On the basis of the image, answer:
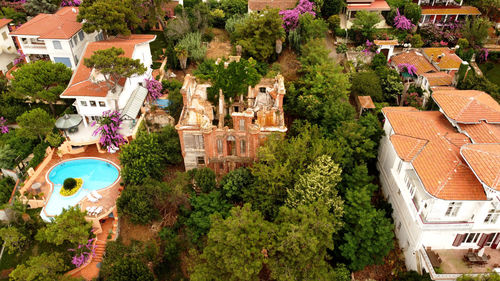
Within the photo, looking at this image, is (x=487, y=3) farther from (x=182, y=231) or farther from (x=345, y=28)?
(x=182, y=231)

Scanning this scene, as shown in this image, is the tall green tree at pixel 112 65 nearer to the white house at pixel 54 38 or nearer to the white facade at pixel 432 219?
the white house at pixel 54 38

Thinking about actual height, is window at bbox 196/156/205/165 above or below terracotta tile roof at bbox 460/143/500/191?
below

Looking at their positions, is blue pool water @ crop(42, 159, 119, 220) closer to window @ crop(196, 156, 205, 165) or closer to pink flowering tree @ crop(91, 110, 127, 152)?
pink flowering tree @ crop(91, 110, 127, 152)

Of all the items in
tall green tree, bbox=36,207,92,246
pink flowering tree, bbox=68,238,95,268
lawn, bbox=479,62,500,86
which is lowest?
pink flowering tree, bbox=68,238,95,268

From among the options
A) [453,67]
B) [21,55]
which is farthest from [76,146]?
[453,67]

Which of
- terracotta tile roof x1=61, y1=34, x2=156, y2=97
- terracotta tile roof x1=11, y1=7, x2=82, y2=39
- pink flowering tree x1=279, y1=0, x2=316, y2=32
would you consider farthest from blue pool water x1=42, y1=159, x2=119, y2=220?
pink flowering tree x1=279, y1=0, x2=316, y2=32

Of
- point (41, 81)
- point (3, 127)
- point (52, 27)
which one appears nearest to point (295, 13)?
point (52, 27)

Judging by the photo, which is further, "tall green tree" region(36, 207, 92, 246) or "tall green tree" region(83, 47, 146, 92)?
"tall green tree" region(83, 47, 146, 92)
